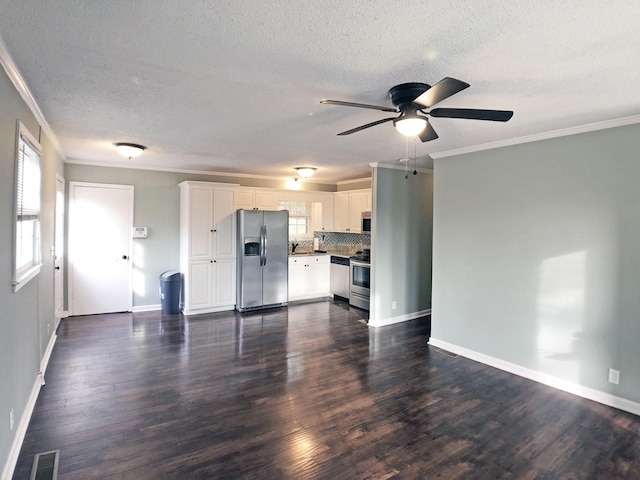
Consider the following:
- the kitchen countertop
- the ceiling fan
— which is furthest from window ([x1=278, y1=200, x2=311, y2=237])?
the ceiling fan

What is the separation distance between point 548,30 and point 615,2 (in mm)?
260

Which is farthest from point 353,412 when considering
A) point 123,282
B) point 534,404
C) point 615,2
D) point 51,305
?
point 123,282

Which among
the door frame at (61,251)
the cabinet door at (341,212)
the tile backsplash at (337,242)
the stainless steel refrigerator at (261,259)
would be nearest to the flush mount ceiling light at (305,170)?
the stainless steel refrigerator at (261,259)

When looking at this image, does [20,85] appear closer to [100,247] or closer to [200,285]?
[100,247]

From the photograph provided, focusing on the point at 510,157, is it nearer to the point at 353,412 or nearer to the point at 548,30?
the point at 548,30

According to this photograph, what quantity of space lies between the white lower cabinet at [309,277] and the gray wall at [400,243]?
207cm

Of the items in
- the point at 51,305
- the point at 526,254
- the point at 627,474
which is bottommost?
the point at 627,474

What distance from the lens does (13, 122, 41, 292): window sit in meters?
2.54

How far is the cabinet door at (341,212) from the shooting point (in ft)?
25.0

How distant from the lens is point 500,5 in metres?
1.54

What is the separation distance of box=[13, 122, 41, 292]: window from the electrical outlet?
15.7 ft

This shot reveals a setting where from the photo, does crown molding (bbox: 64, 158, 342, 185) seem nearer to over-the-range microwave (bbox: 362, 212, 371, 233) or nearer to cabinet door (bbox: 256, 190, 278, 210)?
cabinet door (bbox: 256, 190, 278, 210)

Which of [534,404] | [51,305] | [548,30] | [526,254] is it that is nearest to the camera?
[548,30]

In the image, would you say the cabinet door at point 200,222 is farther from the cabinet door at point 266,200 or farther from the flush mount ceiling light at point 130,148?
the flush mount ceiling light at point 130,148
